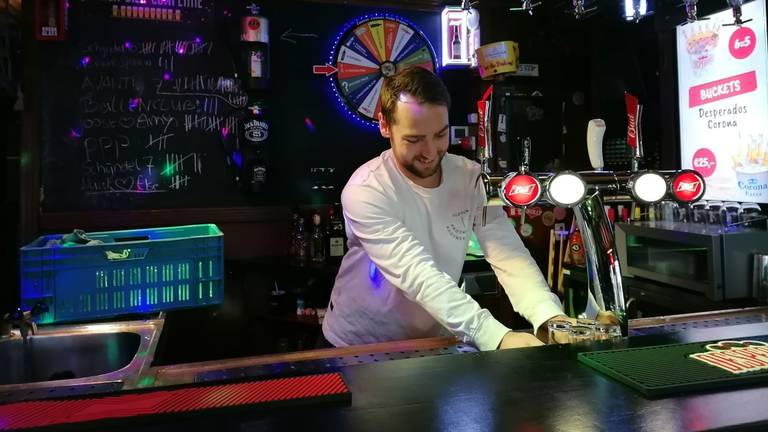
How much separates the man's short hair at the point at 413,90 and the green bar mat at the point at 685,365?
882 mm

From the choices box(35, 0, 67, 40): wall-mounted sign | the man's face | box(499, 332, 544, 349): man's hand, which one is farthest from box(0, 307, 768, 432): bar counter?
box(35, 0, 67, 40): wall-mounted sign

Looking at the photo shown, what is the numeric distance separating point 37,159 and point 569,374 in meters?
3.70

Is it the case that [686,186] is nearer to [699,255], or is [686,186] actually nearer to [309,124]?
[699,255]

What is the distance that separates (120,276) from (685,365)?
5.47 feet

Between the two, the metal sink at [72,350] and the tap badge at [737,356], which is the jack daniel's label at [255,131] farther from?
the tap badge at [737,356]

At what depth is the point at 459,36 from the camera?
14.6ft

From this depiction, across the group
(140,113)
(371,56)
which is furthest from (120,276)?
(371,56)

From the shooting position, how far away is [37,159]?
367 cm

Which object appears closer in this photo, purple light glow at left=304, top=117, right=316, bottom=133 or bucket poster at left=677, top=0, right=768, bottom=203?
bucket poster at left=677, top=0, right=768, bottom=203

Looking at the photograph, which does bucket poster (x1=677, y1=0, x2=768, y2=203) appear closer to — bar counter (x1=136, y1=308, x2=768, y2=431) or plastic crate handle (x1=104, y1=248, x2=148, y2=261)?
bar counter (x1=136, y1=308, x2=768, y2=431)

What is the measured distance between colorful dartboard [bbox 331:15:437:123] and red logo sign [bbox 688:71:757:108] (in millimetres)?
1909

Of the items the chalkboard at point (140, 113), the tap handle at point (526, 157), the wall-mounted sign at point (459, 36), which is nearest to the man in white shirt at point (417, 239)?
the tap handle at point (526, 157)

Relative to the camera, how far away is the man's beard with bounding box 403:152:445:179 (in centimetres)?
185

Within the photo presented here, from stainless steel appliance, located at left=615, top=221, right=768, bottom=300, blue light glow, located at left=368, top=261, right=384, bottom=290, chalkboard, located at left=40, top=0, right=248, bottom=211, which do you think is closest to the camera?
blue light glow, located at left=368, top=261, right=384, bottom=290
